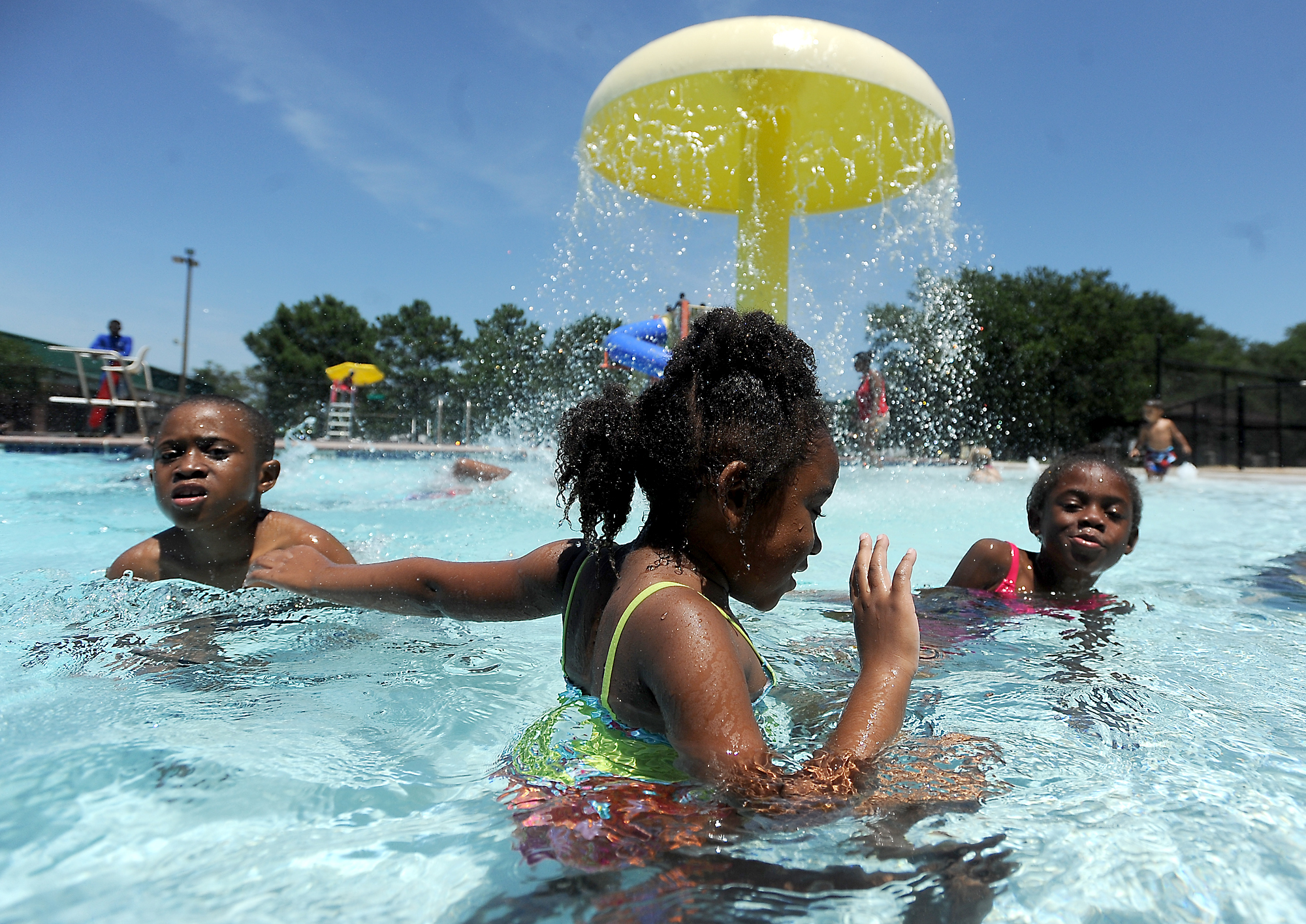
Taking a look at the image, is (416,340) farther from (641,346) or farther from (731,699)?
(731,699)

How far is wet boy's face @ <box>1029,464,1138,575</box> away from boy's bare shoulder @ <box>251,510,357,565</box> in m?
2.88

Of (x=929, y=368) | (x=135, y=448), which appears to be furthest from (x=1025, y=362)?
(x=135, y=448)

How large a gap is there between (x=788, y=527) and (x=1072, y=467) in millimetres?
2267

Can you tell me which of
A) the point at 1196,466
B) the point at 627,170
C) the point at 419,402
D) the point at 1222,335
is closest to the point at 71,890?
the point at 627,170

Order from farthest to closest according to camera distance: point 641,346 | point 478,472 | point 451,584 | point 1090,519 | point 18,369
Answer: point 18,369, point 641,346, point 478,472, point 1090,519, point 451,584

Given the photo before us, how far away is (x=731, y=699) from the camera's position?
54.4 inches

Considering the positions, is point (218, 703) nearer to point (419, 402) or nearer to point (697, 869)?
point (697, 869)

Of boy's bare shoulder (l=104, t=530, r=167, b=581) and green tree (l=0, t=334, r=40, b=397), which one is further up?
green tree (l=0, t=334, r=40, b=397)

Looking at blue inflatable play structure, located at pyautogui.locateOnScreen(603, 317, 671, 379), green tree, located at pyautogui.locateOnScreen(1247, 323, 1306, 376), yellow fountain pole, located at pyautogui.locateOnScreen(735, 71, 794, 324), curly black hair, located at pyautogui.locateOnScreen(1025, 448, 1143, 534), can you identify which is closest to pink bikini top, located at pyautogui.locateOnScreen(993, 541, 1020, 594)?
curly black hair, located at pyautogui.locateOnScreen(1025, 448, 1143, 534)

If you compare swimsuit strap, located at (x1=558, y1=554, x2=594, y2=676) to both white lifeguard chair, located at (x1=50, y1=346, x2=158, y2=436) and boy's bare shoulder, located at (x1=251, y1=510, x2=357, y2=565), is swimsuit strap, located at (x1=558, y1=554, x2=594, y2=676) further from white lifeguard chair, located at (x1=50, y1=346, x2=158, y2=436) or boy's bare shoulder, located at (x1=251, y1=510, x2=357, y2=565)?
white lifeguard chair, located at (x1=50, y1=346, x2=158, y2=436)

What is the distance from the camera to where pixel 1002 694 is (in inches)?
88.4

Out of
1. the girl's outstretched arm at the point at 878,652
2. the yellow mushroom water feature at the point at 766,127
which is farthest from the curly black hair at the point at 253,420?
the yellow mushroom water feature at the point at 766,127

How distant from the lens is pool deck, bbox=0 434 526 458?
40.1ft

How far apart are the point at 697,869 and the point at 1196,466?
19.3m
